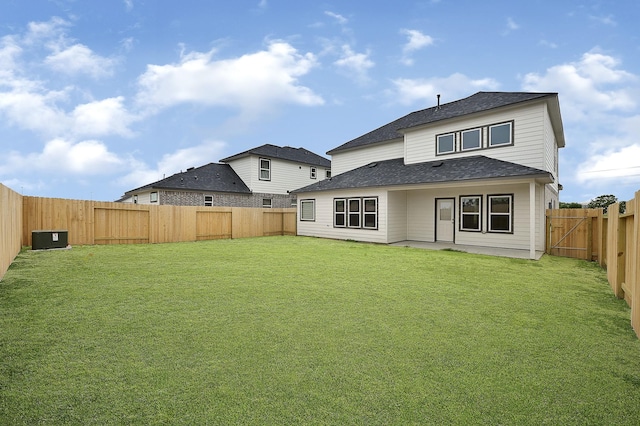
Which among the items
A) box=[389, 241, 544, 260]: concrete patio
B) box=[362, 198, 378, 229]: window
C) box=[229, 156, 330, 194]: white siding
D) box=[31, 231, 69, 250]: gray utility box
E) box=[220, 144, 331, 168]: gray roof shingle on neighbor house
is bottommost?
box=[389, 241, 544, 260]: concrete patio

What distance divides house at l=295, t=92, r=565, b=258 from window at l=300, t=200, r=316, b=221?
9 cm

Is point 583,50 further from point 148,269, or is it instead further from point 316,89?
point 148,269

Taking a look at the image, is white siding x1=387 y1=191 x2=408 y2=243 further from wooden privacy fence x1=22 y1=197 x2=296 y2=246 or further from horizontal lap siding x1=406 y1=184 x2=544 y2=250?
wooden privacy fence x1=22 y1=197 x2=296 y2=246

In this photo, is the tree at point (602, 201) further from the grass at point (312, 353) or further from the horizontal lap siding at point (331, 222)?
the grass at point (312, 353)

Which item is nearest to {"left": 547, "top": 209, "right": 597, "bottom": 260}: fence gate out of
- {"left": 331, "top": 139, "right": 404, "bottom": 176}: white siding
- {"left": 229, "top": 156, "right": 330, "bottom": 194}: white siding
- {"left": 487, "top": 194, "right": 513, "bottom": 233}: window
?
{"left": 487, "top": 194, "right": 513, "bottom": 233}: window

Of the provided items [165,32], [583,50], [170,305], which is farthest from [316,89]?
[170,305]

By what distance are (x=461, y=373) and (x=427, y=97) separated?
1921cm

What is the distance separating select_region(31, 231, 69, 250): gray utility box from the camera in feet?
33.9

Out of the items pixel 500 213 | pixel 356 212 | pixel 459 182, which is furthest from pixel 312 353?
pixel 356 212

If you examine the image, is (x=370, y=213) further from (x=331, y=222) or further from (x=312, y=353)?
(x=312, y=353)

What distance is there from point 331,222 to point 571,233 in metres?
10.4

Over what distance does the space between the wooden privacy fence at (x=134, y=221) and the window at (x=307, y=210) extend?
2153 millimetres

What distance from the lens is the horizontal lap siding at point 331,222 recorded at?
14453 millimetres

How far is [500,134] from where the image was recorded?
41.9 feet
